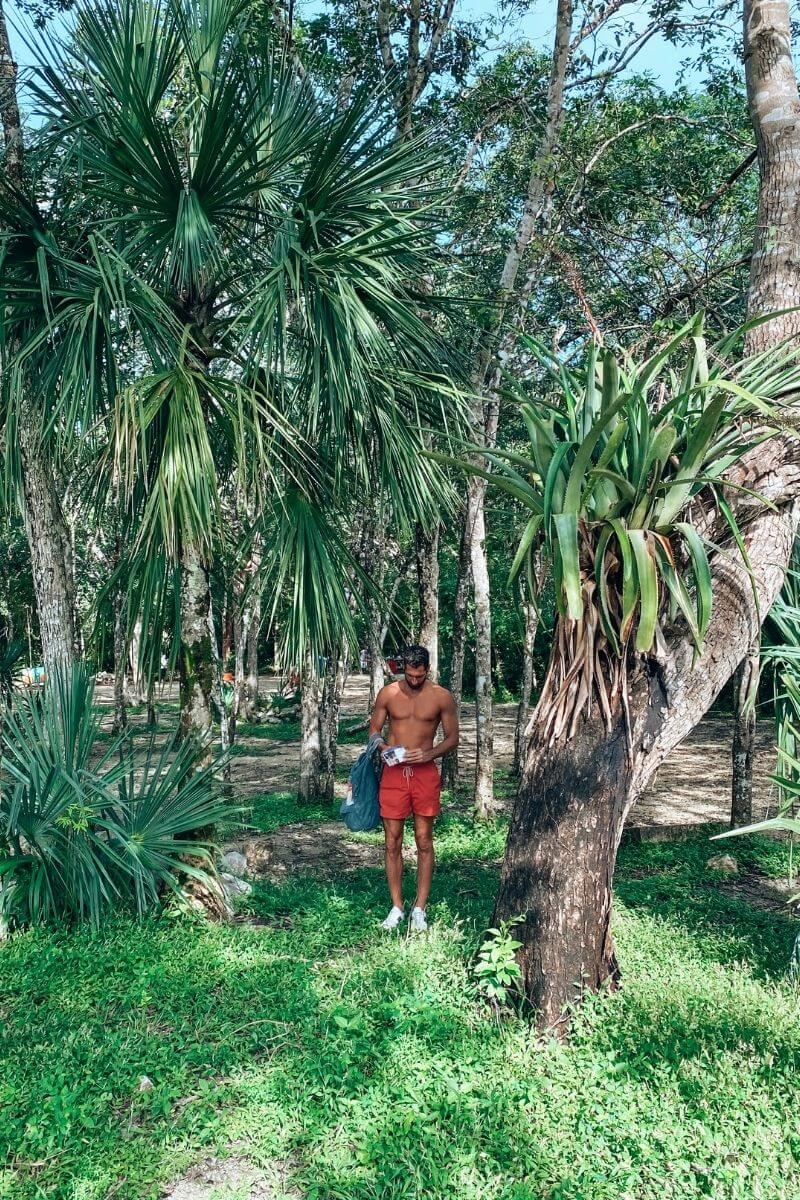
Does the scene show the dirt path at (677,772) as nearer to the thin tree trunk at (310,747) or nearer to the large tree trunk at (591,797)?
the thin tree trunk at (310,747)

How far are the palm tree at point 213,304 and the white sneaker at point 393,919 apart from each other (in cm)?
168

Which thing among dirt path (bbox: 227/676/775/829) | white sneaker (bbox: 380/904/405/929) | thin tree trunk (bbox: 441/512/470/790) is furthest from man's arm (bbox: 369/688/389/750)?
thin tree trunk (bbox: 441/512/470/790)

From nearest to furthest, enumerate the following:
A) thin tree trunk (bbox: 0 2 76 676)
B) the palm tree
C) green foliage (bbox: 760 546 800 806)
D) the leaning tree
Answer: the leaning tree, green foliage (bbox: 760 546 800 806), the palm tree, thin tree trunk (bbox: 0 2 76 676)

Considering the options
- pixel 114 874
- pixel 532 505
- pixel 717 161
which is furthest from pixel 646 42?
pixel 114 874

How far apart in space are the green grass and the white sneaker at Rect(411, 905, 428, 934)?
4.0 inches

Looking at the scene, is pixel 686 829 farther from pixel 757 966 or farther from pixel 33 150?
pixel 33 150

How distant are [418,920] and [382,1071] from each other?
163 centimetres

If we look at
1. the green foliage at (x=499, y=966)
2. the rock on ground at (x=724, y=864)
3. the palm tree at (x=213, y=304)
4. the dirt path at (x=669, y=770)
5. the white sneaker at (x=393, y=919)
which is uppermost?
the palm tree at (x=213, y=304)

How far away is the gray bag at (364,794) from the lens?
17.9ft

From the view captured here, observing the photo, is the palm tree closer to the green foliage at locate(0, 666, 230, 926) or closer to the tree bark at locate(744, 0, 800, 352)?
the green foliage at locate(0, 666, 230, 926)

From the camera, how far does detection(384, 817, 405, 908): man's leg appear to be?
5266 millimetres

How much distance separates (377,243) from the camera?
5059 millimetres

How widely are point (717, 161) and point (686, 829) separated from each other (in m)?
7.07

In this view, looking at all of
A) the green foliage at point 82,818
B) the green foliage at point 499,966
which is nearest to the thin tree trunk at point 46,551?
the green foliage at point 82,818
